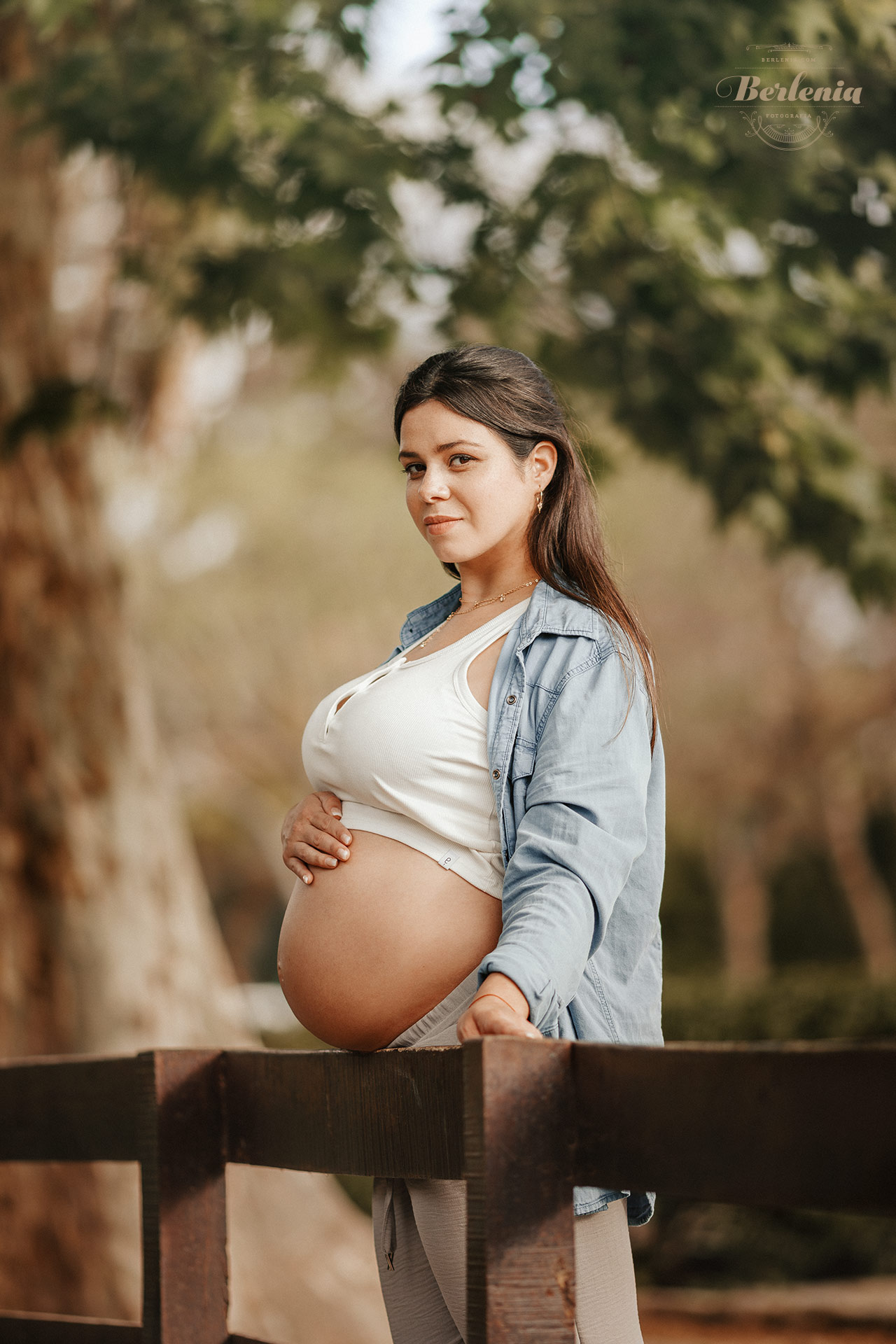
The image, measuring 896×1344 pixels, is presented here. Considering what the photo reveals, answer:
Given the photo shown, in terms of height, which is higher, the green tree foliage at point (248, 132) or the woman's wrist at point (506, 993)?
the green tree foliage at point (248, 132)

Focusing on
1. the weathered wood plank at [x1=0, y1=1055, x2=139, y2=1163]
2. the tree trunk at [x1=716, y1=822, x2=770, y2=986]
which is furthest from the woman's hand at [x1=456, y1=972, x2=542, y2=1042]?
the tree trunk at [x1=716, y1=822, x2=770, y2=986]

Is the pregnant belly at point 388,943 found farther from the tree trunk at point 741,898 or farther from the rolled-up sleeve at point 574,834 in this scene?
the tree trunk at point 741,898

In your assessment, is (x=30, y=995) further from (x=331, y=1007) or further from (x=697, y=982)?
(x=697, y=982)

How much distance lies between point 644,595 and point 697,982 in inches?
230

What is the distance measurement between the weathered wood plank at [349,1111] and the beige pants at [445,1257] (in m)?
0.07

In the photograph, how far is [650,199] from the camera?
4.20 metres

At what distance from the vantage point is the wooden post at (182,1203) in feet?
6.59

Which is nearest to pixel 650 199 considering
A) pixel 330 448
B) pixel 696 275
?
pixel 696 275

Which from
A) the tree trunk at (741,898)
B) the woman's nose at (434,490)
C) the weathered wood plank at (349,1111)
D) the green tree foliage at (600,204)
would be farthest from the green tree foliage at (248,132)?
the tree trunk at (741,898)

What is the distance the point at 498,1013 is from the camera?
1527mm

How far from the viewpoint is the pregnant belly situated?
1819 mm

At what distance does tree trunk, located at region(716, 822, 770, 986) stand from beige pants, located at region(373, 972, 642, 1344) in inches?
632

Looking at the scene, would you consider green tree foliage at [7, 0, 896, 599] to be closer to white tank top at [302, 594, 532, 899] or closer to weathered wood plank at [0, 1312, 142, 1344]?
white tank top at [302, 594, 532, 899]

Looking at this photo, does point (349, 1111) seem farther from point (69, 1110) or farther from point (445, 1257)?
point (69, 1110)
